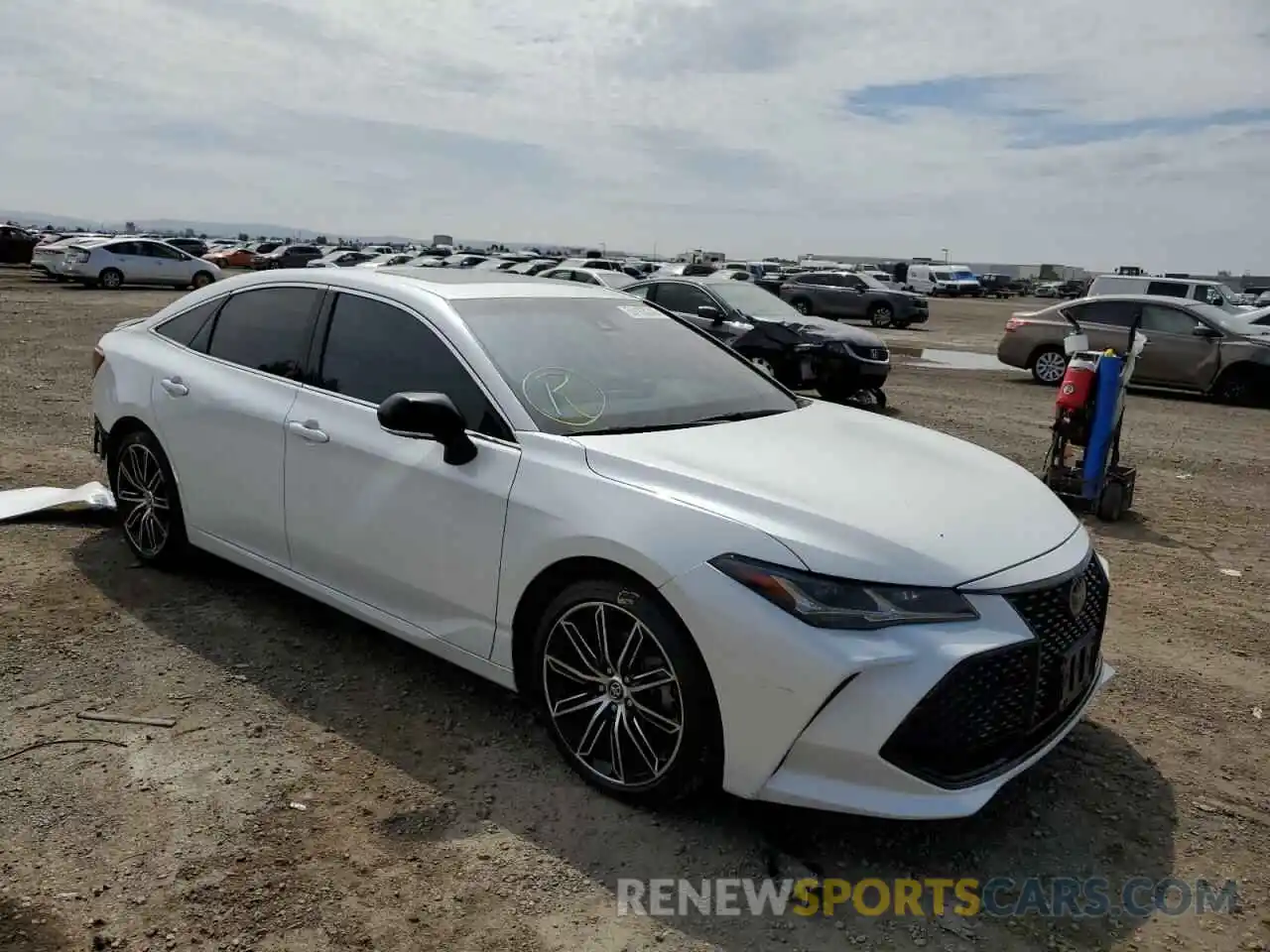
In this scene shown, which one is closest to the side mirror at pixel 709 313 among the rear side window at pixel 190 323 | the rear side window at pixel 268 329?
the rear side window at pixel 190 323

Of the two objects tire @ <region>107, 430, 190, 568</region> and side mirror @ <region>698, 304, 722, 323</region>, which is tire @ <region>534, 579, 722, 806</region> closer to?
tire @ <region>107, 430, 190, 568</region>

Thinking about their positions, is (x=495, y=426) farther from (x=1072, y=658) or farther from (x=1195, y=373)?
(x=1195, y=373)

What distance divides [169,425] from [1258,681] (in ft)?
16.7

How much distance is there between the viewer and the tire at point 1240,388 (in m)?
14.2

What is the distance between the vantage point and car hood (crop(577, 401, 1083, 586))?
2.82m

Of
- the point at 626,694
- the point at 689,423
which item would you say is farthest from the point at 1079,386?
the point at 626,694

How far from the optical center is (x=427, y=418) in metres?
3.35

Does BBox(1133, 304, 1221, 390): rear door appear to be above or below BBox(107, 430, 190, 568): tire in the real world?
above

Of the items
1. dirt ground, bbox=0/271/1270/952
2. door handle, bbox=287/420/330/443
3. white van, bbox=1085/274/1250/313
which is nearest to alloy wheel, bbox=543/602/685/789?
dirt ground, bbox=0/271/1270/952

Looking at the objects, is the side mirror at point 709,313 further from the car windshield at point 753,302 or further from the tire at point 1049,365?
the tire at point 1049,365

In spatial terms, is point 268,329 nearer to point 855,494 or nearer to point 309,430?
point 309,430

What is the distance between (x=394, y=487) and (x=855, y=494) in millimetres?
1672

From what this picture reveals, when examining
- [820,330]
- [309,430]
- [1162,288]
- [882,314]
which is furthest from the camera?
[882,314]

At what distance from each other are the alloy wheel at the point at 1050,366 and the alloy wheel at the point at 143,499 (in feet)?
45.9
